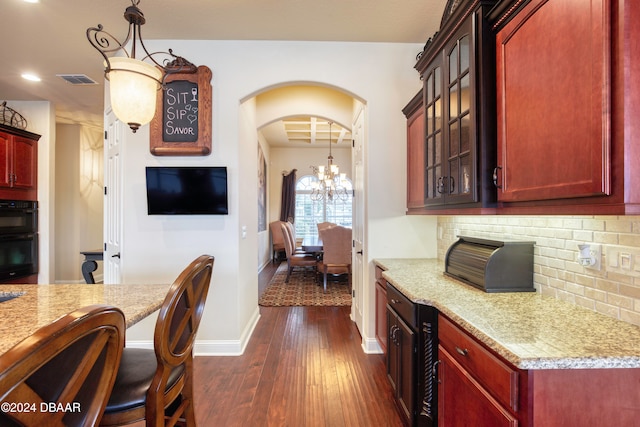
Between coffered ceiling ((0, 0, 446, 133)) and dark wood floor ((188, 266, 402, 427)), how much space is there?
2894mm

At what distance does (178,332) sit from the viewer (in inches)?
48.0

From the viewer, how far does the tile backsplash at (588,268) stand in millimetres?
1154

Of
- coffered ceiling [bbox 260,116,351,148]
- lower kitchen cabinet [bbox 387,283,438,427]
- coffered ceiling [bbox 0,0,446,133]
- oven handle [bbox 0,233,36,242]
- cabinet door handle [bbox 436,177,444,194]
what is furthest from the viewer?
coffered ceiling [bbox 260,116,351,148]

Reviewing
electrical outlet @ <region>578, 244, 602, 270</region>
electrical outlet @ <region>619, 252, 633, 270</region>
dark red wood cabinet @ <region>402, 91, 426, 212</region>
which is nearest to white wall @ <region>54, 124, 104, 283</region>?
dark red wood cabinet @ <region>402, 91, 426, 212</region>

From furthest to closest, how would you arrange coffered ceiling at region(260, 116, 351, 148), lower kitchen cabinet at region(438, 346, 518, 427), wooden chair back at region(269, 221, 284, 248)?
wooden chair back at region(269, 221, 284, 248) < coffered ceiling at region(260, 116, 351, 148) < lower kitchen cabinet at region(438, 346, 518, 427)

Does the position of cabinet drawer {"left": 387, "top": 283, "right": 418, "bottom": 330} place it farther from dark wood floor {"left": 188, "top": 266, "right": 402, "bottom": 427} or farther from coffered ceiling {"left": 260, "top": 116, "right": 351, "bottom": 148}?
coffered ceiling {"left": 260, "top": 116, "right": 351, "bottom": 148}

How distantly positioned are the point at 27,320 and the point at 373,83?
112 inches

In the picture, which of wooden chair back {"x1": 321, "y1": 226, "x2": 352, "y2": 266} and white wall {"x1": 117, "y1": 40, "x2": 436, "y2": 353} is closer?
white wall {"x1": 117, "y1": 40, "x2": 436, "y2": 353}

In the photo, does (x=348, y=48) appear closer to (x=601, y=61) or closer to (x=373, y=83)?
(x=373, y=83)

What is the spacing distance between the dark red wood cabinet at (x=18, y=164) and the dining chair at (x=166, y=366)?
3.96 m

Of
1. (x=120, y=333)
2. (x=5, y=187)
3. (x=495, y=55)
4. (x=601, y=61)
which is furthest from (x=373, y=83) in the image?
(x=5, y=187)

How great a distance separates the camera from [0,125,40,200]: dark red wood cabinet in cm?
373

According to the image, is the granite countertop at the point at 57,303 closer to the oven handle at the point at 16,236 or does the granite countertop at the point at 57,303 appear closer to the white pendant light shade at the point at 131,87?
the white pendant light shade at the point at 131,87

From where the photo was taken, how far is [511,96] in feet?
4.52
